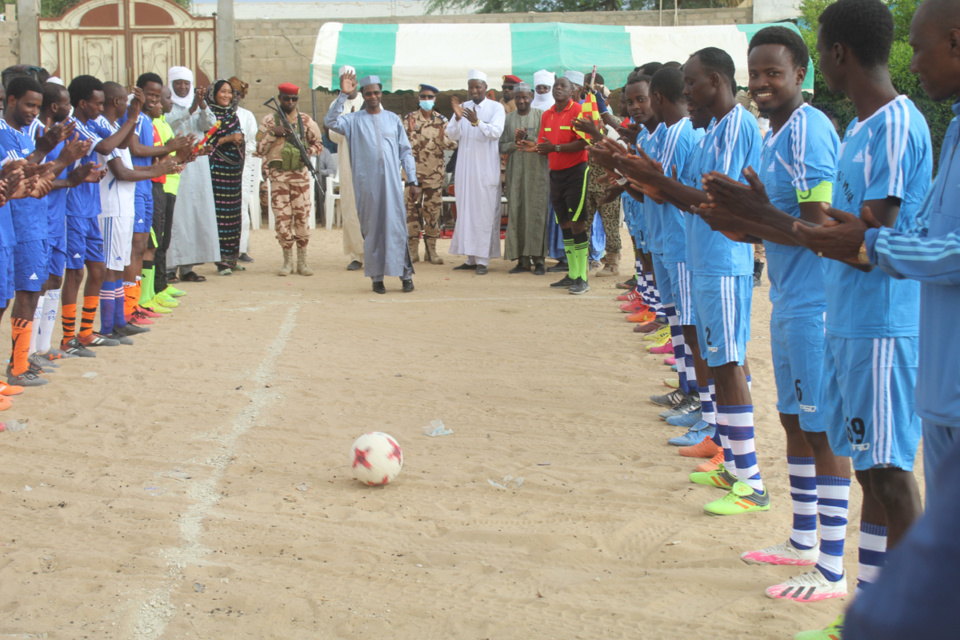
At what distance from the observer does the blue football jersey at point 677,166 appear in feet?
17.6

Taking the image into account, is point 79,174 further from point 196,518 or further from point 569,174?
point 569,174

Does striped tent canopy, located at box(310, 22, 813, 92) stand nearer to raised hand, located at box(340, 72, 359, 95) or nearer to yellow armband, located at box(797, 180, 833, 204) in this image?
A: raised hand, located at box(340, 72, 359, 95)

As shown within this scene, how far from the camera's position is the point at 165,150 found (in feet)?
27.0

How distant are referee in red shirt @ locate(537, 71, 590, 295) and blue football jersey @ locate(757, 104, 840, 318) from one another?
700cm

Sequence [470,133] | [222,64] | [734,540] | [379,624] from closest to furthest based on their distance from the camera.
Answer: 1. [379,624]
2. [734,540]
3. [470,133]
4. [222,64]

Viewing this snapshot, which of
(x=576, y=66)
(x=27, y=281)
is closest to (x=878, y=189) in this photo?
(x=27, y=281)

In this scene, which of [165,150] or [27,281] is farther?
[165,150]

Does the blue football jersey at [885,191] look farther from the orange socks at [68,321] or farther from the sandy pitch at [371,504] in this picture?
the orange socks at [68,321]

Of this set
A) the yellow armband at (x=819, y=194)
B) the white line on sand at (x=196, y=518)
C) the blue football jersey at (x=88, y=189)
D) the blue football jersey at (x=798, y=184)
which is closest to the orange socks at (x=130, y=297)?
the blue football jersey at (x=88, y=189)

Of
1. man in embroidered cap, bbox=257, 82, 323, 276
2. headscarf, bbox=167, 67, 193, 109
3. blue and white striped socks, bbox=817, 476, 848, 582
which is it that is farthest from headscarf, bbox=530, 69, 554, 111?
blue and white striped socks, bbox=817, 476, 848, 582

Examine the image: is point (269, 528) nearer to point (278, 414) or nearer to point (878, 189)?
point (278, 414)

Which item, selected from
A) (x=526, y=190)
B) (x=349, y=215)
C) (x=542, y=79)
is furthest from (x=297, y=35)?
(x=526, y=190)

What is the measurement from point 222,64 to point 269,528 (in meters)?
17.6

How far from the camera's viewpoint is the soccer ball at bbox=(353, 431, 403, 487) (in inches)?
176
